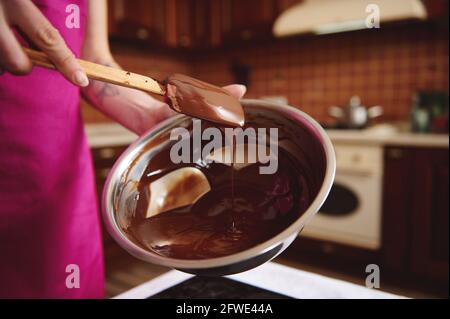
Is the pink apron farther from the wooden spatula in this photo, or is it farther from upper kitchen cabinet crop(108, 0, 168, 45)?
upper kitchen cabinet crop(108, 0, 168, 45)

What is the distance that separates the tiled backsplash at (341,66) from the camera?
2203 mm

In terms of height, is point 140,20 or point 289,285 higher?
point 140,20

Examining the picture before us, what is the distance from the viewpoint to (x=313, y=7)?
6.98ft

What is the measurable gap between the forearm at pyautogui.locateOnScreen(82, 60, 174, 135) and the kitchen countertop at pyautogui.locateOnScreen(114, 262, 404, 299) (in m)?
0.26

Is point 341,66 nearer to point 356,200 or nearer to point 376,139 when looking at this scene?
point 376,139

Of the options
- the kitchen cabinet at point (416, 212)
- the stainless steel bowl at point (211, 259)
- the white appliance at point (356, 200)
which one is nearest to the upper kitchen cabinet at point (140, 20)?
the white appliance at point (356, 200)

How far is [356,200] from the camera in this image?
1.99 metres

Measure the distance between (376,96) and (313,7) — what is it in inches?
25.5

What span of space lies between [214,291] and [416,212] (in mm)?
1521

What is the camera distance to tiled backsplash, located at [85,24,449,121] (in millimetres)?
2203

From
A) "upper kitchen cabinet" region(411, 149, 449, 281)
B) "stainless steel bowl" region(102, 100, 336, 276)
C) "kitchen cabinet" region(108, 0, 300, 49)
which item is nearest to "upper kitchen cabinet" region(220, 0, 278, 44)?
"kitchen cabinet" region(108, 0, 300, 49)

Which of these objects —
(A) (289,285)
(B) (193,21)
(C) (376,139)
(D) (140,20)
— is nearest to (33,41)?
(A) (289,285)

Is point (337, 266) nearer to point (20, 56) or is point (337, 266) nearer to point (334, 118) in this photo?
point (334, 118)

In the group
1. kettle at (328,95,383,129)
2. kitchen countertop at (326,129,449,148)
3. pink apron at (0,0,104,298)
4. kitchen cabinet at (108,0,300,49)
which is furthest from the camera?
kitchen cabinet at (108,0,300,49)
